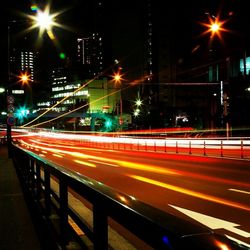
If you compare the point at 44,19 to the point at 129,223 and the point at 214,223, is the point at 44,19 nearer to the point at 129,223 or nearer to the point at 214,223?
the point at 214,223

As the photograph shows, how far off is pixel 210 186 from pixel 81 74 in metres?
179

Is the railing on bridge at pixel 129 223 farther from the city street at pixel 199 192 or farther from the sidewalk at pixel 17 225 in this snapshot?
the city street at pixel 199 192

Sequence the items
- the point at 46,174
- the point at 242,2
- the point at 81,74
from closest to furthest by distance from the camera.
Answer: the point at 46,174
the point at 242,2
the point at 81,74

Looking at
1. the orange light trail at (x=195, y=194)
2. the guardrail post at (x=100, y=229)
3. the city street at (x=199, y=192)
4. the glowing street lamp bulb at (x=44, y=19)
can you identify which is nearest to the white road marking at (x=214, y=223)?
the city street at (x=199, y=192)

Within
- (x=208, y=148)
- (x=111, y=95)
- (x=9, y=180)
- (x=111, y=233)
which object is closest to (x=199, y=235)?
(x=111, y=233)

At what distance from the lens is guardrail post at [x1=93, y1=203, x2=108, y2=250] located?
3350 millimetres

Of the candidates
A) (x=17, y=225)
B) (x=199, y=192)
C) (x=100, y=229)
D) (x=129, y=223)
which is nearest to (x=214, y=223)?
(x=17, y=225)

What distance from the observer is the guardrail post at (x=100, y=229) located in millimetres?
3350

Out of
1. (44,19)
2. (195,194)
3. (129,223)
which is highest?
(44,19)

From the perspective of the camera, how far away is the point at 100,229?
3.40 meters

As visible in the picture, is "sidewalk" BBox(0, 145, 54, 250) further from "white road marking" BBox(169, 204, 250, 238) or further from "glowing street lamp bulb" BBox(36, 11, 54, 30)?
"glowing street lamp bulb" BBox(36, 11, 54, 30)

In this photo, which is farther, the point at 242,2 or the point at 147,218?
the point at 242,2

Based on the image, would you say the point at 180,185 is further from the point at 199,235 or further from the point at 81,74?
the point at 81,74

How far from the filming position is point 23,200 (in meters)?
10.8
